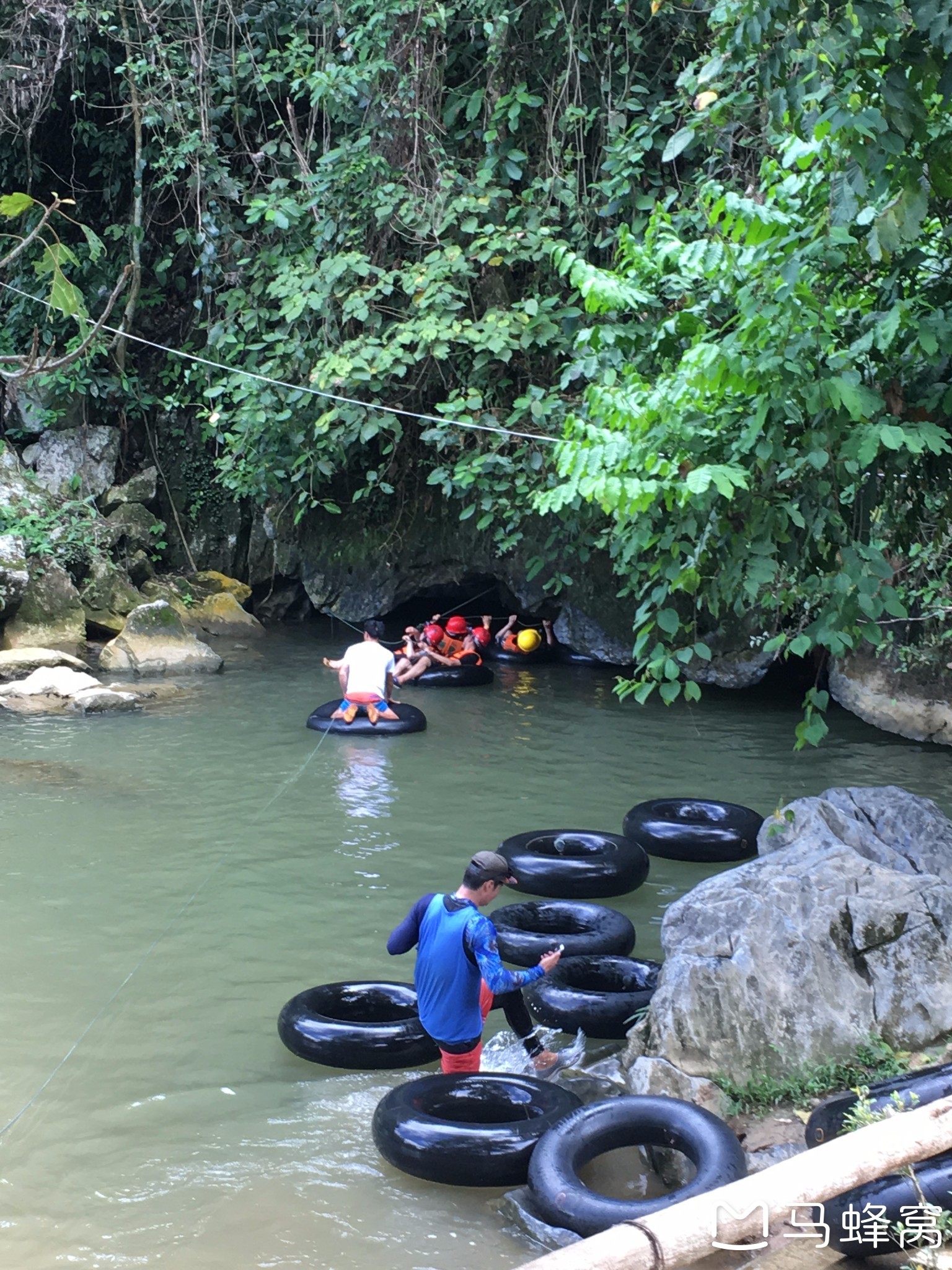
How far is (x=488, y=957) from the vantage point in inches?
186

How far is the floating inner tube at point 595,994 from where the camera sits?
17.7ft

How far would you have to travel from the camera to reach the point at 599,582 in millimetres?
14742

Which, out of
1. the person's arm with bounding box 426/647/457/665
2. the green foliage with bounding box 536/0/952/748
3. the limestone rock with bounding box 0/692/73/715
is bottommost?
the limestone rock with bounding box 0/692/73/715

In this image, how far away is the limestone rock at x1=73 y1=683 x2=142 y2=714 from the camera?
11.7 m

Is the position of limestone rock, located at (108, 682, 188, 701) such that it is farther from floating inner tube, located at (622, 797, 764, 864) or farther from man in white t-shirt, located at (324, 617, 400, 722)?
floating inner tube, located at (622, 797, 764, 864)

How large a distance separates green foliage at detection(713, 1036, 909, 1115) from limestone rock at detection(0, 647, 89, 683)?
395 inches

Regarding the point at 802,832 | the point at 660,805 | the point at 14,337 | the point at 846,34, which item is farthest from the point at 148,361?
the point at 846,34

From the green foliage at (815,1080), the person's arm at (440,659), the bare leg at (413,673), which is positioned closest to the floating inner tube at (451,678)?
the bare leg at (413,673)

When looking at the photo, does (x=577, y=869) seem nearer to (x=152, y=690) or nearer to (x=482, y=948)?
(x=482, y=948)

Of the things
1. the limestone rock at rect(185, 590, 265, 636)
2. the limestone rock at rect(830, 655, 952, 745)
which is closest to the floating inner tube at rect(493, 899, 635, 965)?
the limestone rock at rect(830, 655, 952, 745)

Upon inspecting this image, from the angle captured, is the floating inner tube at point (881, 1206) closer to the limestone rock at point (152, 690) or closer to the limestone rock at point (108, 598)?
the limestone rock at point (152, 690)

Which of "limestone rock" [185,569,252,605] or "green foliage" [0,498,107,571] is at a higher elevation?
"green foliage" [0,498,107,571]

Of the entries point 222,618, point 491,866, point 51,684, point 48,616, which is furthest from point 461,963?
point 222,618

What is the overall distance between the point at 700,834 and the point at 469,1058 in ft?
10.4
